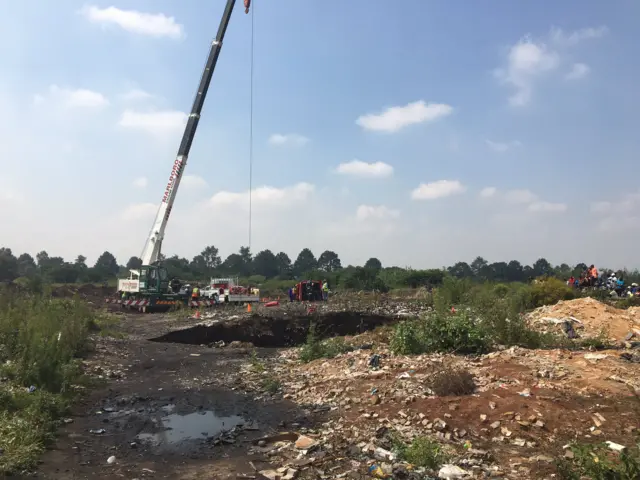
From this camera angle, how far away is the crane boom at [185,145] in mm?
21906

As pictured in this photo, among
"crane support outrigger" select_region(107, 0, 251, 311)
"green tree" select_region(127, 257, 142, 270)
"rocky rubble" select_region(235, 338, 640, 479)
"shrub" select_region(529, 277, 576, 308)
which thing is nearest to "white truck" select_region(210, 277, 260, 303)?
"crane support outrigger" select_region(107, 0, 251, 311)

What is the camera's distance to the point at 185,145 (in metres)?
21.9

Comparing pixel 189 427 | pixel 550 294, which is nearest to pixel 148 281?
pixel 189 427

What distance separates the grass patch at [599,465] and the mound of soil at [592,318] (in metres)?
6.29

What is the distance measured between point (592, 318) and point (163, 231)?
1822 cm

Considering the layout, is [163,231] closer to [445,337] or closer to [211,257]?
[445,337]

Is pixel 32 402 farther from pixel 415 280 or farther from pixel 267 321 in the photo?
pixel 415 280

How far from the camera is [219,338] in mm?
16766

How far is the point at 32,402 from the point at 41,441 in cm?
116

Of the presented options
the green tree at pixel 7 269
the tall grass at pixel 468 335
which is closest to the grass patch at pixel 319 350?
the tall grass at pixel 468 335

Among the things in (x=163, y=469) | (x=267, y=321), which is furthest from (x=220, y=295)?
(x=163, y=469)

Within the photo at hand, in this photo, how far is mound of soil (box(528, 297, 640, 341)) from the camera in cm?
1056

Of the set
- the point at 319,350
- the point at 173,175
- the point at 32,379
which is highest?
the point at 173,175

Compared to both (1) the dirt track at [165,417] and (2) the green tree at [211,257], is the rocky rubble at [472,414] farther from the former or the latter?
(2) the green tree at [211,257]
